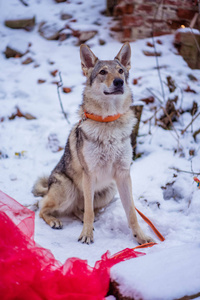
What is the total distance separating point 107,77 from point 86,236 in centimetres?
160

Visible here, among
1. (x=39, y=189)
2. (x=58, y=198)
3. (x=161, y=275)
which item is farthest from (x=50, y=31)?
(x=161, y=275)

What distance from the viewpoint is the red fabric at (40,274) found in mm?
1249

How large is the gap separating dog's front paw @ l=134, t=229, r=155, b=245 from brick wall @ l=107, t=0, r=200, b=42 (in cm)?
554

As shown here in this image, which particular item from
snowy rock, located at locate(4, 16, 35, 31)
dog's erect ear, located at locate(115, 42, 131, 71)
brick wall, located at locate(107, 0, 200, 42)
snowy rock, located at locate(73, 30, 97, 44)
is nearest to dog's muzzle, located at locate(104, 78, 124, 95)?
dog's erect ear, located at locate(115, 42, 131, 71)

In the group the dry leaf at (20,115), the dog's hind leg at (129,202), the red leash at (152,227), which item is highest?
→ the dog's hind leg at (129,202)

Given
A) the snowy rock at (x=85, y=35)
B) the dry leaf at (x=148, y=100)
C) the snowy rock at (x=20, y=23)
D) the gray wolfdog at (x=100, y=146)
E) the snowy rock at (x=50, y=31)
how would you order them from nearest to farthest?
the gray wolfdog at (x=100, y=146) < the dry leaf at (x=148, y=100) < the snowy rock at (x=85, y=35) < the snowy rock at (x=50, y=31) < the snowy rock at (x=20, y=23)

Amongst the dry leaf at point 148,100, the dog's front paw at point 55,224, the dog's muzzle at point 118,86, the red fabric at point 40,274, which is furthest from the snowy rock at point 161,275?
the dry leaf at point 148,100

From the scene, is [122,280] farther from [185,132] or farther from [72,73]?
Result: [72,73]

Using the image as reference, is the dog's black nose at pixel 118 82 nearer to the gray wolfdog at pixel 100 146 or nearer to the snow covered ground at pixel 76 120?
the gray wolfdog at pixel 100 146

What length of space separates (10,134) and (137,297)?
412 centimetres

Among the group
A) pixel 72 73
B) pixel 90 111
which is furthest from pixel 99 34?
pixel 90 111

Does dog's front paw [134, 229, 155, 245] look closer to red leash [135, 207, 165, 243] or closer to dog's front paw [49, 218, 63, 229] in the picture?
red leash [135, 207, 165, 243]

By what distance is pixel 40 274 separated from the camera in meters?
1.37

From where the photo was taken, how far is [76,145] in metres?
2.95
